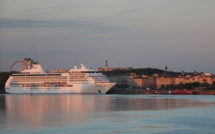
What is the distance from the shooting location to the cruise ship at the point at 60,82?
343 ft

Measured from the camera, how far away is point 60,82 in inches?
4274

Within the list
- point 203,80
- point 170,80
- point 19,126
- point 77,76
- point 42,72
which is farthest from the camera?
point 170,80

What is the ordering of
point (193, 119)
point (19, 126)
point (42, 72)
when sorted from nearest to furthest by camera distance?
point (19, 126)
point (193, 119)
point (42, 72)

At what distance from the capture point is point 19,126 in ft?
98.5

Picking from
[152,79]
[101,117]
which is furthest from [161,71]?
[101,117]

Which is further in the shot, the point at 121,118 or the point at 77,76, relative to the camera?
the point at 77,76

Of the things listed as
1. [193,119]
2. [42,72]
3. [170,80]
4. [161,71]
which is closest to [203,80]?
[170,80]

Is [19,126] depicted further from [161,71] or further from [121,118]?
[161,71]

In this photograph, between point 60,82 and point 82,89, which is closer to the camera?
point 82,89

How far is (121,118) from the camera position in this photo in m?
35.3

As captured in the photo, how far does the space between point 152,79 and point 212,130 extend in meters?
141

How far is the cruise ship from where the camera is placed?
343 ft

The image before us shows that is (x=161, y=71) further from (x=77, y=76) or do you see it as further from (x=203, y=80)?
(x=77, y=76)

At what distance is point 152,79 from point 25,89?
221 ft
